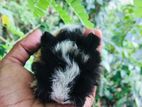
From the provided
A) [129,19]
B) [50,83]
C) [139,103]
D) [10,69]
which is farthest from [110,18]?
[50,83]

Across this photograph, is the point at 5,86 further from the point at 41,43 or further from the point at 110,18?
the point at 110,18

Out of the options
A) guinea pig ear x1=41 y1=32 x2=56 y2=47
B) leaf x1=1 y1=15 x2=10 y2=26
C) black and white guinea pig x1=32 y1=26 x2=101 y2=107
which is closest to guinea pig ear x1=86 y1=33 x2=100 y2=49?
black and white guinea pig x1=32 y1=26 x2=101 y2=107

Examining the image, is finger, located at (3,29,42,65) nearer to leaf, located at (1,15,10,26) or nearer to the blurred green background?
leaf, located at (1,15,10,26)

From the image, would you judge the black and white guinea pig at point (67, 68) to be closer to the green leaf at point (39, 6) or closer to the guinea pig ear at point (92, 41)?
the guinea pig ear at point (92, 41)

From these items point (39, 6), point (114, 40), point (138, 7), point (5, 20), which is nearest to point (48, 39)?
point (39, 6)

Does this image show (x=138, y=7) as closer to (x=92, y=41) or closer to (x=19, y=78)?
(x=92, y=41)

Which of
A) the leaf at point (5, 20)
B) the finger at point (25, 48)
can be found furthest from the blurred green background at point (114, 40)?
the finger at point (25, 48)
